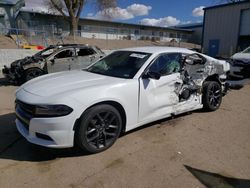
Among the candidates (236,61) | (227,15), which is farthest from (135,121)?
(227,15)

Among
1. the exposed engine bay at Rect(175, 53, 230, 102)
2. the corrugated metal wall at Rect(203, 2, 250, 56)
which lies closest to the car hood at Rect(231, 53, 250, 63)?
the exposed engine bay at Rect(175, 53, 230, 102)

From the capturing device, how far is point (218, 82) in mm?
5320

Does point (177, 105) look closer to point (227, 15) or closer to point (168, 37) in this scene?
point (227, 15)

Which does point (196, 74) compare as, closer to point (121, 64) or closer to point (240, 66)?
point (121, 64)

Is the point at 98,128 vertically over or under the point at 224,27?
under

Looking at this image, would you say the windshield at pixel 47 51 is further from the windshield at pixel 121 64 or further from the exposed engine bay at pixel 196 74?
the exposed engine bay at pixel 196 74

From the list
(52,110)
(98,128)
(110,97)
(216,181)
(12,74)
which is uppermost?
(110,97)

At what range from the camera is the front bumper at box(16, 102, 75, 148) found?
2906mm

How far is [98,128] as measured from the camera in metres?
3.29

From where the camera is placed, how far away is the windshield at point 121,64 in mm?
3850

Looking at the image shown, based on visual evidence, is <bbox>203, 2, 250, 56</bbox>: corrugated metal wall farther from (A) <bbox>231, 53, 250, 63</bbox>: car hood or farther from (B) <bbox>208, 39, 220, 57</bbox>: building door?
(A) <bbox>231, 53, 250, 63</bbox>: car hood

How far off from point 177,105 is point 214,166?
1.55m

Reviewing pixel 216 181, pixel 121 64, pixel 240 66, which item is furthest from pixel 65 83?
pixel 240 66

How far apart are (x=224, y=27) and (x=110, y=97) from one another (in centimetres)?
2495
